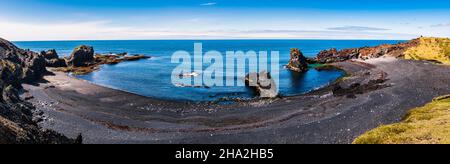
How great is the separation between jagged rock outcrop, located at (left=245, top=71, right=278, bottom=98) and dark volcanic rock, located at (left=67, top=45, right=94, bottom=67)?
77.3m

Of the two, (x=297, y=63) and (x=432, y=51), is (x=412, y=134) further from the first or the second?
(x=432, y=51)

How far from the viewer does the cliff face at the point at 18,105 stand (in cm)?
3304

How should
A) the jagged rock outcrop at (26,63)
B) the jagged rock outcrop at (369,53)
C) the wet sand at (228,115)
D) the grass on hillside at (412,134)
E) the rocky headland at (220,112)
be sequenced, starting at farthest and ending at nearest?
the jagged rock outcrop at (369,53)
the jagged rock outcrop at (26,63)
the wet sand at (228,115)
the rocky headland at (220,112)
the grass on hillside at (412,134)

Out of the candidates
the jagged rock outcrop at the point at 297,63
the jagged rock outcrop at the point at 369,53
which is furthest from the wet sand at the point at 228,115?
the jagged rock outcrop at the point at 369,53

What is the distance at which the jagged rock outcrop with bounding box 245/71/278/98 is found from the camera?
3088 inches

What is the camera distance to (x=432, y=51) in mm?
128750

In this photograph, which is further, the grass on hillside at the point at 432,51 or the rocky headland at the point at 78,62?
the rocky headland at the point at 78,62

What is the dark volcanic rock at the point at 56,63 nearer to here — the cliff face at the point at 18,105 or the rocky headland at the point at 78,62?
the rocky headland at the point at 78,62

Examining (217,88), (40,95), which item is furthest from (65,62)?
(217,88)

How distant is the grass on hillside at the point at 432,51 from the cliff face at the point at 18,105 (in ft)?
389

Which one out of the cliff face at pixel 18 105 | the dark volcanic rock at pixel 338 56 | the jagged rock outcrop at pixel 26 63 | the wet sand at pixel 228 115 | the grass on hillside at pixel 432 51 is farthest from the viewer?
the dark volcanic rock at pixel 338 56

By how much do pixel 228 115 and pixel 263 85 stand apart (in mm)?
27140

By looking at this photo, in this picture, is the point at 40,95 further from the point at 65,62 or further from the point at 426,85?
the point at 426,85

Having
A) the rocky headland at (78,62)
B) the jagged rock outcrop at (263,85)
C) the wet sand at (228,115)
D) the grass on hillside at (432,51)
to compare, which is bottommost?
the wet sand at (228,115)
